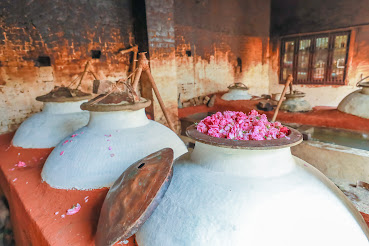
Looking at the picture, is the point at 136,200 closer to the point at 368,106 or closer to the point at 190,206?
the point at 190,206

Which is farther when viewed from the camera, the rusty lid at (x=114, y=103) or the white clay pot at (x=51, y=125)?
the white clay pot at (x=51, y=125)

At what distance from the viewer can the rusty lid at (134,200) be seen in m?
1.57

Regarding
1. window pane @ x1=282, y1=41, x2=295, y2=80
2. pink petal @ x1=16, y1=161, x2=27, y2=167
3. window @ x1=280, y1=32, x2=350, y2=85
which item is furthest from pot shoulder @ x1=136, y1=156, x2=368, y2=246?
window pane @ x1=282, y1=41, x2=295, y2=80

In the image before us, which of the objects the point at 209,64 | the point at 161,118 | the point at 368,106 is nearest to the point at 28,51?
the point at 161,118

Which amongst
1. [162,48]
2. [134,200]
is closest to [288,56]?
[162,48]

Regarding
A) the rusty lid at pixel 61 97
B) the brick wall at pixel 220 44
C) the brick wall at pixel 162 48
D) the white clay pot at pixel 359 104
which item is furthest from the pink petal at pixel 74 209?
the brick wall at pixel 220 44

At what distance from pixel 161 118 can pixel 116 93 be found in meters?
3.82

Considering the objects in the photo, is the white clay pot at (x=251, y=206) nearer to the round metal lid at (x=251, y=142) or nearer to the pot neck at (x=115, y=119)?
the round metal lid at (x=251, y=142)

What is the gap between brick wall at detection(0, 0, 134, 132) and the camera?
4945 millimetres

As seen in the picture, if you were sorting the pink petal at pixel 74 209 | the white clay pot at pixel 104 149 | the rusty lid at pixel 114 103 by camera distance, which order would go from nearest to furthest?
the pink petal at pixel 74 209 < the white clay pot at pixel 104 149 < the rusty lid at pixel 114 103

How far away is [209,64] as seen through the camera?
9609 millimetres

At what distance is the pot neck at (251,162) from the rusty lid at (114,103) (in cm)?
148

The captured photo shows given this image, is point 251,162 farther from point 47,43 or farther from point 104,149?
point 47,43

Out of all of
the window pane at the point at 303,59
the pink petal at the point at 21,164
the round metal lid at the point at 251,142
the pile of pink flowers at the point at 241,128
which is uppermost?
the window pane at the point at 303,59
